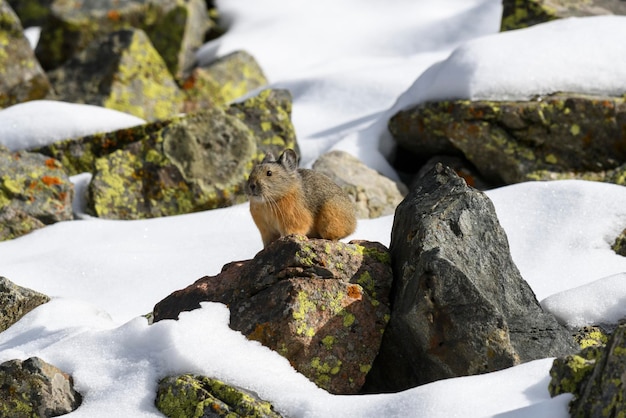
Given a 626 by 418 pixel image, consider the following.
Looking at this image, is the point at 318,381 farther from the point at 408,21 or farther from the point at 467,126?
the point at 408,21

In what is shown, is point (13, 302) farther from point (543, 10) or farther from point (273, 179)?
point (543, 10)

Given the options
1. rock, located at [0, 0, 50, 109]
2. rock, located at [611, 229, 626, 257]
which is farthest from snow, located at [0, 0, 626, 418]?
rock, located at [0, 0, 50, 109]

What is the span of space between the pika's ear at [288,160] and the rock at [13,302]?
2800 millimetres

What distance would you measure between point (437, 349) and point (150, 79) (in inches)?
513

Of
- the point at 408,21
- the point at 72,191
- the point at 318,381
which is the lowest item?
the point at 408,21

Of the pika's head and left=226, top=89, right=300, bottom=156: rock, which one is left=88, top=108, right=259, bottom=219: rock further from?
the pika's head

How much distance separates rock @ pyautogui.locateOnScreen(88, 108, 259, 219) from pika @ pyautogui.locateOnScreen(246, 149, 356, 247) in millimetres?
4039

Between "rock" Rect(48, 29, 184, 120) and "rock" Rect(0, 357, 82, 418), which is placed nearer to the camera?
"rock" Rect(0, 357, 82, 418)

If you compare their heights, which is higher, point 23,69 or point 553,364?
point 553,364

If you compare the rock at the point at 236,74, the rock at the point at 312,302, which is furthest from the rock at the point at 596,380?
the rock at the point at 236,74

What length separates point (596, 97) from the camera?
14258mm

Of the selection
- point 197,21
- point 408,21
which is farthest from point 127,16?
point 408,21

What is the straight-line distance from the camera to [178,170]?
Result: 1447 cm

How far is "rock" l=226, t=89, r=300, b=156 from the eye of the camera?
15.1 metres
